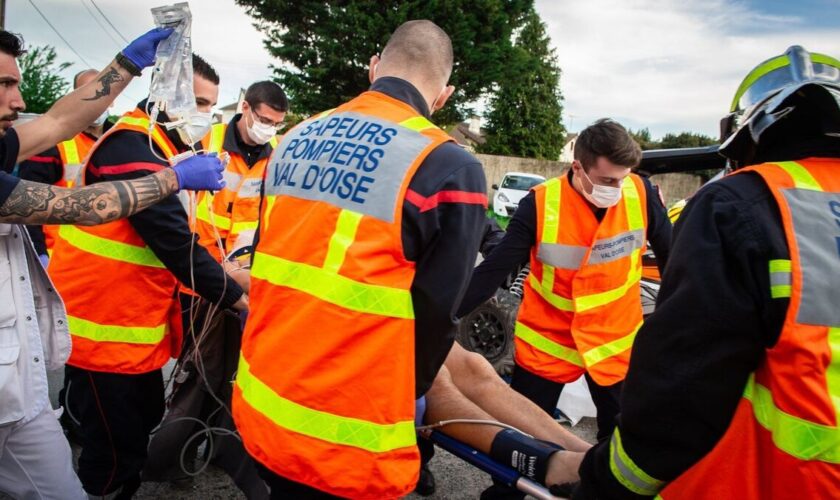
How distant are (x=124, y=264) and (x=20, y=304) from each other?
Result: 1.81ft

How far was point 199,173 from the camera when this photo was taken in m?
2.26

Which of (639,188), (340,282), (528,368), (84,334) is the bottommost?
(528,368)

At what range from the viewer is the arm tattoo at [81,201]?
1737 millimetres

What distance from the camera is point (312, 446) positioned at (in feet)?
4.98

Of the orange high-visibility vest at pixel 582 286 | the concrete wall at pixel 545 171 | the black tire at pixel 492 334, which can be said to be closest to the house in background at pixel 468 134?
the concrete wall at pixel 545 171

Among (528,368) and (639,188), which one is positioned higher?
(639,188)

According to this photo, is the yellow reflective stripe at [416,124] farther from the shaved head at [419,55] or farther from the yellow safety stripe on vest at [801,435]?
the yellow safety stripe on vest at [801,435]

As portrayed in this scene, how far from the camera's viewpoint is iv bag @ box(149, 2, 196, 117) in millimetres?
2396

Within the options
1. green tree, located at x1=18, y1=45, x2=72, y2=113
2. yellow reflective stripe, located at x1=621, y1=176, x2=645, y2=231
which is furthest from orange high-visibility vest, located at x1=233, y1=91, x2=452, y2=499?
green tree, located at x1=18, y1=45, x2=72, y2=113

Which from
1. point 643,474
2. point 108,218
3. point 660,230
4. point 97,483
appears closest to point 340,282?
point 643,474

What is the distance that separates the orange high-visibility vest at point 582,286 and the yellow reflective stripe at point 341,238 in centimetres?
159

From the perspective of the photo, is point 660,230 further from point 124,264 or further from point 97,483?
point 97,483

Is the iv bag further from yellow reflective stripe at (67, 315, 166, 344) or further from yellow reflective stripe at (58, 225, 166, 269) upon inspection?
yellow reflective stripe at (67, 315, 166, 344)

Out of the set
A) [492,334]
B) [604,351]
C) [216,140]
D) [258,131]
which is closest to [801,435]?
[604,351]
